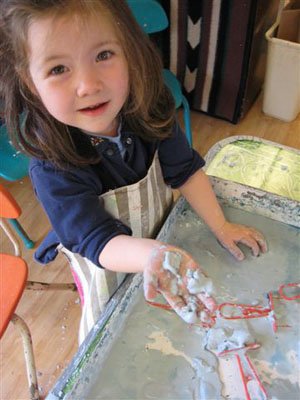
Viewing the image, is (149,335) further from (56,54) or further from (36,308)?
(36,308)

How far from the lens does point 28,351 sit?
924 millimetres

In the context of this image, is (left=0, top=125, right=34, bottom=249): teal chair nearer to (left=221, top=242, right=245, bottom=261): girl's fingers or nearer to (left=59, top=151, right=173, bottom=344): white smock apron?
A: (left=59, top=151, right=173, bottom=344): white smock apron

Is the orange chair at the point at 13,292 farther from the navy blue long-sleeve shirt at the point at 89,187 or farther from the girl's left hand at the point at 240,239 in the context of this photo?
the girl's left hand at the point at 240,239

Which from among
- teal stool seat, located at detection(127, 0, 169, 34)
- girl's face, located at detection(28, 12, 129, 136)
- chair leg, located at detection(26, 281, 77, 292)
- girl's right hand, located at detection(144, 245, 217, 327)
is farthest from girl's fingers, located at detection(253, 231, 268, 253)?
teal stool seat, located at detection(127, 0, 169, 34)

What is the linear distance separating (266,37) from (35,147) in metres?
1.31

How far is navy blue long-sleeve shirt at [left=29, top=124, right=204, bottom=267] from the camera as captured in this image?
59 centimetres

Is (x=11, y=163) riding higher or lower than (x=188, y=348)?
lower

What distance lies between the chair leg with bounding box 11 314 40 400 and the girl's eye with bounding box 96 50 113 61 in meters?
0.60

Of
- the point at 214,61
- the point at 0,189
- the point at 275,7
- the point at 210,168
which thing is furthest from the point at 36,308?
the point at 275,7

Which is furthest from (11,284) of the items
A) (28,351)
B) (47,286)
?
(47,286)

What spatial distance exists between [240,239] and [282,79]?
1.21m

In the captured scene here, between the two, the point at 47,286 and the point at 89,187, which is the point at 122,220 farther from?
the point at 47,286

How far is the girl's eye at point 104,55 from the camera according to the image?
0.52 meters

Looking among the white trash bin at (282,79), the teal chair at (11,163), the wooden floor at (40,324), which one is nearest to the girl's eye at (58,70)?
the teal chair at (11,163)
